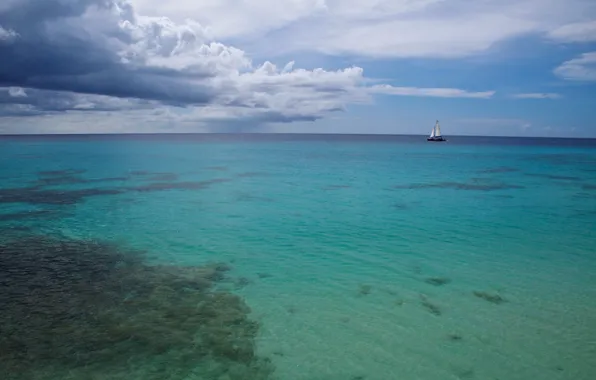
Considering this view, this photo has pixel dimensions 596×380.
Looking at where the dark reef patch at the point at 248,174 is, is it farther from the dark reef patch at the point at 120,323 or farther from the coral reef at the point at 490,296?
the coral reef at the point at 490,296

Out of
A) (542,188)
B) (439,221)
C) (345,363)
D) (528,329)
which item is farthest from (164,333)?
(542,188)

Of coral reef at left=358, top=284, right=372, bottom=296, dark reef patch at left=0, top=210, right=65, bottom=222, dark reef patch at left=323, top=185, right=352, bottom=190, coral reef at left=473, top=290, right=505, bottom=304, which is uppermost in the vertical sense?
dark reef patch at left=323, top=185, right=352, bottom=190

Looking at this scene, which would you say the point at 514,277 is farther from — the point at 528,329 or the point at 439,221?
the point at 439,221

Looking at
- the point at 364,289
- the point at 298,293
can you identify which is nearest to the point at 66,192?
the point at 298,293

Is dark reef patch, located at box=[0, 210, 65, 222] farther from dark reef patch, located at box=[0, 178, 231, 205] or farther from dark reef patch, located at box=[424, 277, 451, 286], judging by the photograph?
dark reef patch, located at box=[424, 277, 451, 286]

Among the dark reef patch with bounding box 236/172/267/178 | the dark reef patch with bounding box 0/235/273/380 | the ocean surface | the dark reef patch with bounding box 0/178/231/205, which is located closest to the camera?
the dark reef patch with bounding box 0/235/273/380

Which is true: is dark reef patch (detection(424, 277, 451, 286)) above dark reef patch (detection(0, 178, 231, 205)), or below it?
above

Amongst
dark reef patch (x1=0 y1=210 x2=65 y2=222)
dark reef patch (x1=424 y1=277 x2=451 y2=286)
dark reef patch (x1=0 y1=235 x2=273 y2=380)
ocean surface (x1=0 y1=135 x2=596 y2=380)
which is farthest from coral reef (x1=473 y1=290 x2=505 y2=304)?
dark reef patch (x1=0 y1=210 x2=65 y2=222)

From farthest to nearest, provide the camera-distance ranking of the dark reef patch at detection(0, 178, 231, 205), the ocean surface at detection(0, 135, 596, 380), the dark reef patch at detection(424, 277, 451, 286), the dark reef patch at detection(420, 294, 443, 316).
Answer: the dark reef patch at detection(0, 178, 231, 205) → the dark reef patch at detection(424, 277, 451, 286) → the dark reef patch at detection(420, 294, 443, 316) → the ocean surface at detection(0, 135, 596, 380)
